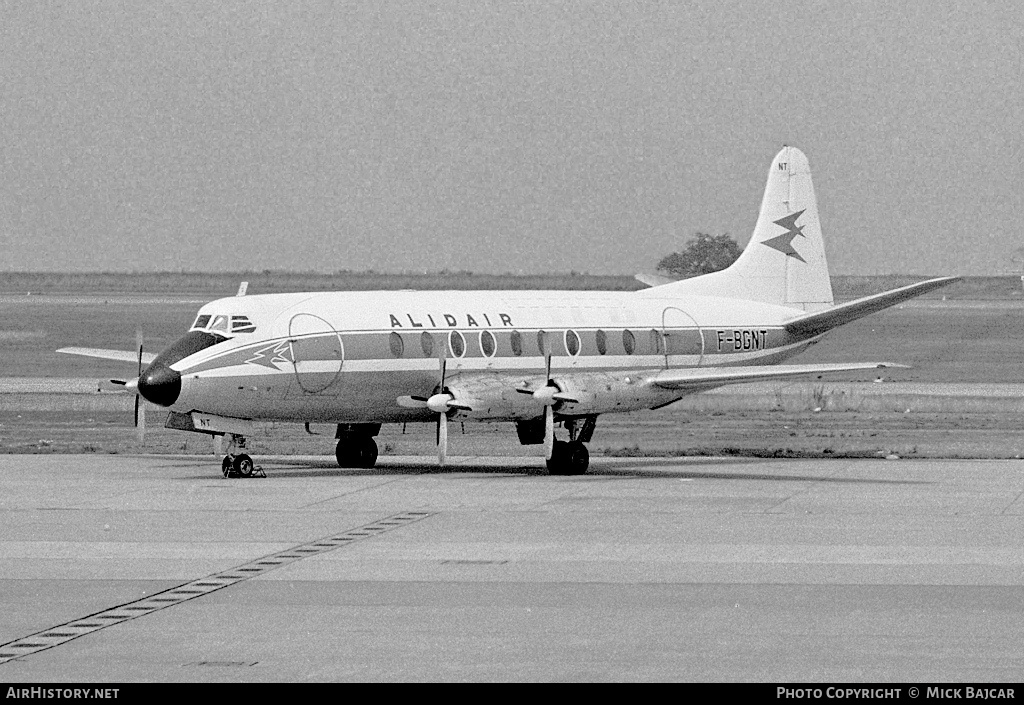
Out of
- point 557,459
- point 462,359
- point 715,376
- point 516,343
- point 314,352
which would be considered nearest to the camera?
point 314,352

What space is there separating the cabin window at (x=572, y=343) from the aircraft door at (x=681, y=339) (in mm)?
2610

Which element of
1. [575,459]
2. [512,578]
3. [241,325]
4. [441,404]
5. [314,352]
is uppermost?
[241,325]

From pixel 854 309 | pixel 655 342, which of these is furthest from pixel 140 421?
pixel 854 309

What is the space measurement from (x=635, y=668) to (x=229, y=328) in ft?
69.9

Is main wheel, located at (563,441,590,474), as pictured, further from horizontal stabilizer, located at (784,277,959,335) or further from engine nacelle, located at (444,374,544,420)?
horizontal stabilizer, located at (784,277,959,335)

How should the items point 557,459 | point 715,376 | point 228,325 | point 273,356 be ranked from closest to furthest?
point 273,356
point 228,325
point 557,459
point 715,376

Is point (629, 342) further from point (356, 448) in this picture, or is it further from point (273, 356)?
point (273, 356)

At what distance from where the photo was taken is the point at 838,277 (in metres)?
189

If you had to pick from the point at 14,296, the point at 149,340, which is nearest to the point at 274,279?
the point at 14,296

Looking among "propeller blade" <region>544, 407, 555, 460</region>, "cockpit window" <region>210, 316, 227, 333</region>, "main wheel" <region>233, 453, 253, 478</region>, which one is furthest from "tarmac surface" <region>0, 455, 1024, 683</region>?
"cockpit window" <region>210, 316, 227, 333</region>

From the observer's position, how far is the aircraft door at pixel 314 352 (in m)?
34.1

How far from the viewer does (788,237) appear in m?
43.0

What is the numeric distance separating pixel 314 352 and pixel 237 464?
9.31 ft

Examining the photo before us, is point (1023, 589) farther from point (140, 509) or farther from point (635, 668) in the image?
point (140, 509)
